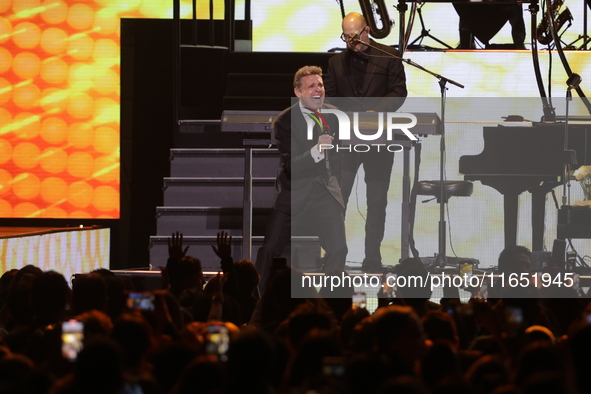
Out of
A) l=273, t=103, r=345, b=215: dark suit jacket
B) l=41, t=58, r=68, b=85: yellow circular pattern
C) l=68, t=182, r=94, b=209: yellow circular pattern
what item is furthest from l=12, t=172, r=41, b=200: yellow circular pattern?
l=273, t=103, r=345, b=215: dark suit jacket

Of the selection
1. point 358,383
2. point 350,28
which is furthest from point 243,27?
point 358,383

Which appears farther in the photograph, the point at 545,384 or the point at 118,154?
the point at 118,154

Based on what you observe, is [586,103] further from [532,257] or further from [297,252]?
[297,252]

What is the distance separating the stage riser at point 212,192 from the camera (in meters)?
7.20

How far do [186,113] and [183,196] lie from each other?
1.04m

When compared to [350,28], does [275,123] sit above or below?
below

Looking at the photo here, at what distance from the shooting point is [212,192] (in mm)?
7230

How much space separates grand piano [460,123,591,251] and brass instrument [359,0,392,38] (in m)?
1.14

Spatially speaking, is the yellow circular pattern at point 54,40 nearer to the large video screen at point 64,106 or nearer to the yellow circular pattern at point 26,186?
the large video screen at point 64,106

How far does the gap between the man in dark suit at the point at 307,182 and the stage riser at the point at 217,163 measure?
1.48 m

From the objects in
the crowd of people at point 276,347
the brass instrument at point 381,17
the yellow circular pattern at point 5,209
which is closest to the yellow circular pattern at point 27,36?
the yellow circular pattern at point 5,209

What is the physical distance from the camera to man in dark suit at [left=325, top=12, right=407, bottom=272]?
5.86 m

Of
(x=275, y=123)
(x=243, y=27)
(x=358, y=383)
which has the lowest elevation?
(x=358, y=383)

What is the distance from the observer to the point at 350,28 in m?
6.25
